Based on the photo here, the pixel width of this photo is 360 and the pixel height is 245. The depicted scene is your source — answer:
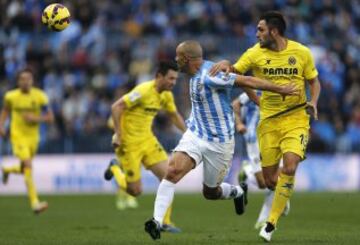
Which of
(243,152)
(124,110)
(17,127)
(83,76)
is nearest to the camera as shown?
(124,110)

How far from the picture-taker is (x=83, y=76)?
3014cm

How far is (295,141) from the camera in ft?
40.7

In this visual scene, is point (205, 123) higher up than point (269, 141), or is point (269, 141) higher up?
point (205, 123)

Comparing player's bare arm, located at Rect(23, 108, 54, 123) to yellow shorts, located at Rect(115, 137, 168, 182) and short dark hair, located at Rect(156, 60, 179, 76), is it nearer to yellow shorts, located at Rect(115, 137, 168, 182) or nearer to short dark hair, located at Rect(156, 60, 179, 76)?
yellow shorts, located at Rect(115, 137, 168, 182)

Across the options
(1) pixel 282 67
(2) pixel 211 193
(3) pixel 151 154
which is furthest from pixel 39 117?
(1) pixel 282 67

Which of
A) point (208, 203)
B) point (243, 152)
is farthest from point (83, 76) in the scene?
point (208, 203)

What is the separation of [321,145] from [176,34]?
6.61 metres

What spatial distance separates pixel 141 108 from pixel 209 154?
163 inches

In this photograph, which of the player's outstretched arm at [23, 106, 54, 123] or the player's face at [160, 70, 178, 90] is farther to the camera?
the player's outstretched arm at [23, 106, 54, 123]

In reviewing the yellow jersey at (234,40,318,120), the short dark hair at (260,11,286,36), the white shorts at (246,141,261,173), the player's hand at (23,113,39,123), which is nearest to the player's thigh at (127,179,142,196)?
the white shorts at (246,141,261,173)

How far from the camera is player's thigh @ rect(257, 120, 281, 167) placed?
42.0ft

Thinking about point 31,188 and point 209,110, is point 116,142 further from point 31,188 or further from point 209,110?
point 209,110

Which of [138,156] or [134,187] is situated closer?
[138,156]

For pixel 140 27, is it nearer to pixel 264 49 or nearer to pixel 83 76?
pixel 83 76
